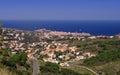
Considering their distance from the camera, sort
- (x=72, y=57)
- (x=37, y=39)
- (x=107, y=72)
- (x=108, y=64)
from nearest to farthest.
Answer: (x=107, y=72), (x=108, y=64), (x=72, y=57), (x=37, y=39)

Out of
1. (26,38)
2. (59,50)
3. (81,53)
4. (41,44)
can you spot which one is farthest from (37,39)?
(81,53)

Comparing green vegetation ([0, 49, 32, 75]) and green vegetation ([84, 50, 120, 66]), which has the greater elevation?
green vegetation ([0, 49, 32, 75])

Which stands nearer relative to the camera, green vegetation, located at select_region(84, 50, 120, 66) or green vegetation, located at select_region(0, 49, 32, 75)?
green vegetation, located at select_region(0, 49, 32, 75)

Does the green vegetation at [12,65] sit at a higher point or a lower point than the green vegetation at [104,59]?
higher

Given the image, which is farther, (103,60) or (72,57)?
(72,57)

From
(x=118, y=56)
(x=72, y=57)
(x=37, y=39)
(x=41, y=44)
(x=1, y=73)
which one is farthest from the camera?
(x=37, y=39)

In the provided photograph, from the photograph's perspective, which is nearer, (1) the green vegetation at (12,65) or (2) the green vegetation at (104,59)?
(1) the green vegetation at (12,65)

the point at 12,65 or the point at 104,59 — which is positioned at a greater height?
the point at 12,65

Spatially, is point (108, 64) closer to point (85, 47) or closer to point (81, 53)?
point (81, 53)

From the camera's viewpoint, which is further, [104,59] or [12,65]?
[104,59]

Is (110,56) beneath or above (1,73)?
beneath
